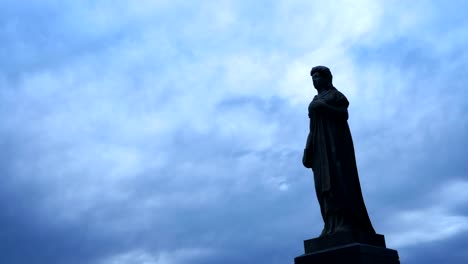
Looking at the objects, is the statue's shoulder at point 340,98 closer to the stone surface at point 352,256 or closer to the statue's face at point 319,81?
the statue's face at point 319,81

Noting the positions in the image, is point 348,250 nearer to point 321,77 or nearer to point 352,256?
point 352,256

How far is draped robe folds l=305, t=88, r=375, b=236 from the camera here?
12.5 metres

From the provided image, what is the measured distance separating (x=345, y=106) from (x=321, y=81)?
90 centimetres

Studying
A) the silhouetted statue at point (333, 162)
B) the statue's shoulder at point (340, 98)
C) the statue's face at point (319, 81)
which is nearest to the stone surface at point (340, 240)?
the silhouetted statue at point (333, 162)

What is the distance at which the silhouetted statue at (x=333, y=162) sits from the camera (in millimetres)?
12562

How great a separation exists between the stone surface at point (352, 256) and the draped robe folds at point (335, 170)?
22.4 inches

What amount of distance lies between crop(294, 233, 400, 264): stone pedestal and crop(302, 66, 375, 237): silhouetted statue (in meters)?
0.21

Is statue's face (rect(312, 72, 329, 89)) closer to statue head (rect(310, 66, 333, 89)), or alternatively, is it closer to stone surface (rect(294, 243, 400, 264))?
statue head (rect(310, 66, 333, 89))

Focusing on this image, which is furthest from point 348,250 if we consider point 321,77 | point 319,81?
point 321,77

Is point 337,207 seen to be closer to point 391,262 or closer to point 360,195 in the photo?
point 360,195

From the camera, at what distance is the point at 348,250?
1153cm

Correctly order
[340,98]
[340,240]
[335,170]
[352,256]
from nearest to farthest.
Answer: [352,256] → [340,240] → [335,170] → [340,98]

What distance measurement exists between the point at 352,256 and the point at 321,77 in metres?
4.73

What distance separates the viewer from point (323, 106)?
13.3m
